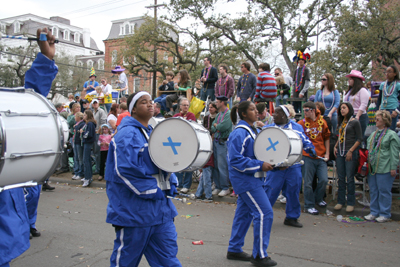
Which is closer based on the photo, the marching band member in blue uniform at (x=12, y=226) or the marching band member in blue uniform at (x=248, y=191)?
the marching band member in blue uniform at (x=12, y=226)

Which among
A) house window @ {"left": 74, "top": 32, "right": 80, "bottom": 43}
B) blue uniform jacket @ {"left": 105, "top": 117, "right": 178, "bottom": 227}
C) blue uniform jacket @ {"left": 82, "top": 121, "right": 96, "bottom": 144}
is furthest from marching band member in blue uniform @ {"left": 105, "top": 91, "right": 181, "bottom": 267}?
house window @ {"left": 74, "top": 32, "right": 80, "bottom": 43}

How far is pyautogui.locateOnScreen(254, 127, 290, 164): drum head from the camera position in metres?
4.96

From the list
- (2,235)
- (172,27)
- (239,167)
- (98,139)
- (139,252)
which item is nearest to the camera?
(2,235)

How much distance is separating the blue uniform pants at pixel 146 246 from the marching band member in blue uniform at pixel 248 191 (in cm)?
161

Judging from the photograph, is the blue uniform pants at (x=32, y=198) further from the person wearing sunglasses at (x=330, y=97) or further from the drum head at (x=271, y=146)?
the person wearing sunglasses at (x=330, y=97)

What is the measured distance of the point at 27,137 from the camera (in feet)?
8.48

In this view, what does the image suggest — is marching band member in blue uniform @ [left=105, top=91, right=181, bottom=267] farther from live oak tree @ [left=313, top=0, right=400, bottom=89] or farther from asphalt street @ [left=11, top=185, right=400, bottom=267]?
live oak tree @ [left=313, top=0, right=400, bottom=89]

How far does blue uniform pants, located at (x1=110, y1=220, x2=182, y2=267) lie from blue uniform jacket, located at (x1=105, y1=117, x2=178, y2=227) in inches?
3.0

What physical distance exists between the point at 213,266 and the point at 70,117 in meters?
9.76

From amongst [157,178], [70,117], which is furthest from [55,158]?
[70,117]

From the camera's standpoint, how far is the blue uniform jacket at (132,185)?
3.12 m

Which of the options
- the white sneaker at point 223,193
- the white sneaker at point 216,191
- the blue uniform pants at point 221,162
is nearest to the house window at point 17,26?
the blue uniform pants at point 221,162

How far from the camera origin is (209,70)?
11.9 m

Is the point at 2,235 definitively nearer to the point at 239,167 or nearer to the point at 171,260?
the point at 171,260
